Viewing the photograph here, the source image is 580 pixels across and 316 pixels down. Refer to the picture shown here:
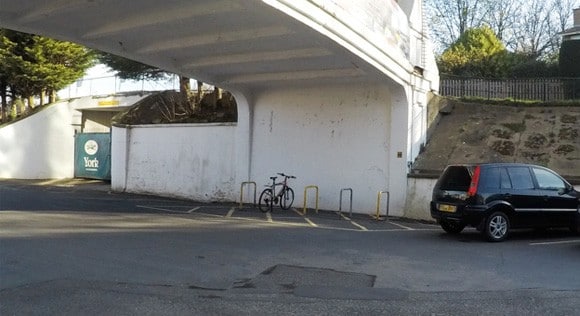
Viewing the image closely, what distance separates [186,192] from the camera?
870 inches

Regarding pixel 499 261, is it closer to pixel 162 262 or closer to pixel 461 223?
pixel 461 223

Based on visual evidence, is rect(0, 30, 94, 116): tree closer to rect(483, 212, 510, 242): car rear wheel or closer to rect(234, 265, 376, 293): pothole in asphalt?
rect(483, 212, 510, 242): car rear wheel

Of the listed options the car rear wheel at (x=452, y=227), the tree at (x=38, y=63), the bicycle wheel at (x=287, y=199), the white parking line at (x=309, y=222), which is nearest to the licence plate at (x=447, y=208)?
the car rear wheel at (x=452, y=227)

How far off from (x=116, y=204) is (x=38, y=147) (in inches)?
600

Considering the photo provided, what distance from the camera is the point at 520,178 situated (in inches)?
470

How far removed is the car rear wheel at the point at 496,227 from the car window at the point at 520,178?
2.42ft

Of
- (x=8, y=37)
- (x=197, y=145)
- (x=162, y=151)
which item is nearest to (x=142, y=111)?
(x=162, y=151)

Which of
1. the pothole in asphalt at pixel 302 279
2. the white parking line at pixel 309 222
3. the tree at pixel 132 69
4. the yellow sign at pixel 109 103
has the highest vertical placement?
the tree at pixel 132 69

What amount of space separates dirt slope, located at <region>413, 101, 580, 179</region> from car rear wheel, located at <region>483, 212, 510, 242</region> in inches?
175

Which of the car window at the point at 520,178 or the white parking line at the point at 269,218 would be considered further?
the white parking line at the point at 269,218

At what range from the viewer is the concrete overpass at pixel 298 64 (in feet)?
41.8

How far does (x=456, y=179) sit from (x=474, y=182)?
0.49 m

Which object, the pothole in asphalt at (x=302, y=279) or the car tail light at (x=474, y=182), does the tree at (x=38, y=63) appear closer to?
the car tail light at (x=474, y=182)

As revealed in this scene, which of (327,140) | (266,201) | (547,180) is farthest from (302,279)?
(327,140)
